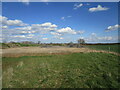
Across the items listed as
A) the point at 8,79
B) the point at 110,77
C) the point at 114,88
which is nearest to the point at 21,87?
the point at 8,79

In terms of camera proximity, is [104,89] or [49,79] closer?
[104,89]

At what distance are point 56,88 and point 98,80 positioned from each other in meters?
2.33

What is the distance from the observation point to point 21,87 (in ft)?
16.3

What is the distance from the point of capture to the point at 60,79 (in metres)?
5.75

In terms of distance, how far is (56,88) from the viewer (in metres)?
4.79

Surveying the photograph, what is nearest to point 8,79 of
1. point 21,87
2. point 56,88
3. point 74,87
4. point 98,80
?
point 21,87

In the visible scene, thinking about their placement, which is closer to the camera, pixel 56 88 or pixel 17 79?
pixel 56 88

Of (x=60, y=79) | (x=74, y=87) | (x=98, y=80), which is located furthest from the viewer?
(x=60, y=79)

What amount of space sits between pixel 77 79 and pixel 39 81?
2.15 metres

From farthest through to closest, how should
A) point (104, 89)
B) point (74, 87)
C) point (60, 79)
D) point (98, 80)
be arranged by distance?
1. point (60, 79)
2. point (98, 80)
3. point (74, 87)
4. point (104, 89)

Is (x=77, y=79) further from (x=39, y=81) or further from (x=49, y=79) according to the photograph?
(x=39, y=81)

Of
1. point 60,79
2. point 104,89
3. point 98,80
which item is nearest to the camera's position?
point 104,89

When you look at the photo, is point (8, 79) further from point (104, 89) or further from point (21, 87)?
point (104, 89)

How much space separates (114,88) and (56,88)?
2.69m
